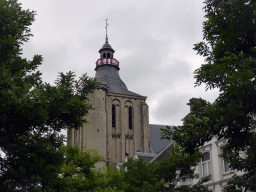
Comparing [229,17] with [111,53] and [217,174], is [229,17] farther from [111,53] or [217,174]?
[111,53]

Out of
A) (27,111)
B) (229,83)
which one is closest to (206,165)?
(229,83)

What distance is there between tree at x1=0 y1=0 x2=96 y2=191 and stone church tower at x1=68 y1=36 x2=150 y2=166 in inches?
1630

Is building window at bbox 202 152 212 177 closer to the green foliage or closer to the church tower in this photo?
the green foliage

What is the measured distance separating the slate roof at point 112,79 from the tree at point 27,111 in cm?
4706

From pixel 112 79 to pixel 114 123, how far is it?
29.6 feet

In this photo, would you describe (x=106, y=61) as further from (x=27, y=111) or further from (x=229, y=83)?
(x=229, y=83)

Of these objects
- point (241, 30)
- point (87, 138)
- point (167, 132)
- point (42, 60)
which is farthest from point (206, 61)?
point (87, 138)

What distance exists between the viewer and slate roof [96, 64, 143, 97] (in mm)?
60834

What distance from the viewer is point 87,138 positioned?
5391cm

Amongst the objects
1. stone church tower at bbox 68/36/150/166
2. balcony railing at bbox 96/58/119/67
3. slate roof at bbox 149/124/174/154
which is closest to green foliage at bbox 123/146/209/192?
stone church tower at bbox 68/36/150/166

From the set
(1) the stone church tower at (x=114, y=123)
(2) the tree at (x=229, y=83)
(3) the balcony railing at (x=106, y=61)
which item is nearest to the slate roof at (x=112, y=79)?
(1) the stone church tower at (x=114, y=123)

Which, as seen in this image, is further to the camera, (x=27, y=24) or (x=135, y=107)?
(x=135, y=107)

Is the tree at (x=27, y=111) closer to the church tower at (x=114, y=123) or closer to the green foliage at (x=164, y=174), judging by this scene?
the green foliage at (x=164, y=174)

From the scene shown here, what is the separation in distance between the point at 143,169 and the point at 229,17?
1353 cm
